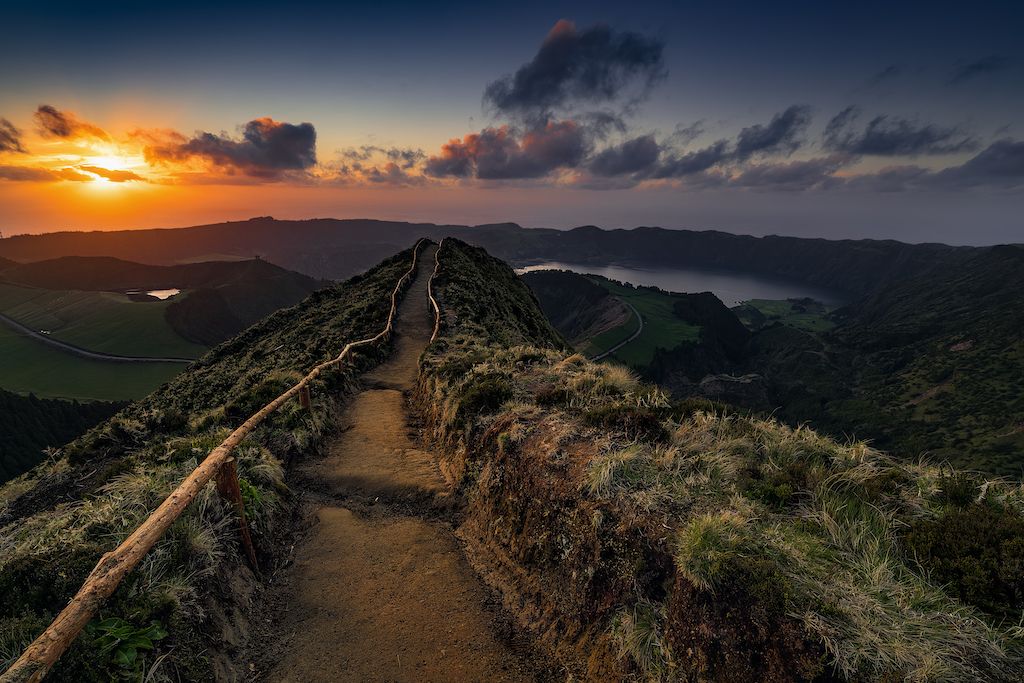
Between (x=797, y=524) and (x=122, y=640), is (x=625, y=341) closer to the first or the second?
(x=797, y=524)

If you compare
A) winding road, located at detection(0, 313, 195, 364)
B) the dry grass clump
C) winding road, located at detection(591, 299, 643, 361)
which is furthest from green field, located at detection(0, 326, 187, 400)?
the dry grass clump

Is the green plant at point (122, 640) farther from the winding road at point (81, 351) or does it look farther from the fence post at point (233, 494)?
the winding road at point (81, 351)

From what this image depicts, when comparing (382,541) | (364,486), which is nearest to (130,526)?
(382,541)

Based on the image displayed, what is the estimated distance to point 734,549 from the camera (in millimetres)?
4352

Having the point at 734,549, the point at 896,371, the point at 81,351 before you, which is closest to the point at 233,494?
the point at 734,549

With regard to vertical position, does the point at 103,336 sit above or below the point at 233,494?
below

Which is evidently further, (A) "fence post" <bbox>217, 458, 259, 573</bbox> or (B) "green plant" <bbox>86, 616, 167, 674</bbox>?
(A) "fence post" <bbox>217, 458, 259, 573</bbox>

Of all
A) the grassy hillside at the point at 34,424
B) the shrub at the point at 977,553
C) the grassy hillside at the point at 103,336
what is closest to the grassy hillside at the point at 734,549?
the shrub at the point at 977,553

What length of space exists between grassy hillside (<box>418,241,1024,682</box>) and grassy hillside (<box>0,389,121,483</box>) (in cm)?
9620

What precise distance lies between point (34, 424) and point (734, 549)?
12094cm

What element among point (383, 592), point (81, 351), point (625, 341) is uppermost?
point (383, 592)

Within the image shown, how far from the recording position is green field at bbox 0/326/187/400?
107m

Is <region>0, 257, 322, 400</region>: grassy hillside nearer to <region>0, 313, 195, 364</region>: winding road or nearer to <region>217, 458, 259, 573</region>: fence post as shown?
<region>0, 313, 195, 364</region>: winding road

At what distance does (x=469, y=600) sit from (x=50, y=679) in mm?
4671
